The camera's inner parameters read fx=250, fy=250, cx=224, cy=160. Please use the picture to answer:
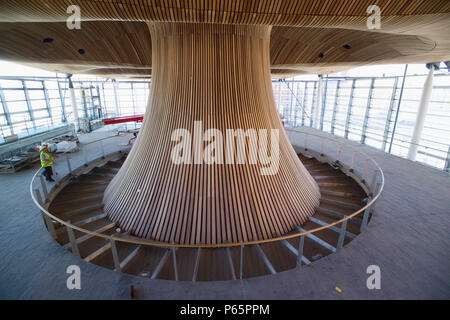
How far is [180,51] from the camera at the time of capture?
5.25 metres

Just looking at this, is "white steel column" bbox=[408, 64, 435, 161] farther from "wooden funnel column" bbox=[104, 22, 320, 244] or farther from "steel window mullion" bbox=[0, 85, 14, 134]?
"steel window mullion" bbox=[0, 85, 14, 134]

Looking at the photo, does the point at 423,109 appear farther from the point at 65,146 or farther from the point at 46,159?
the point at 65,146

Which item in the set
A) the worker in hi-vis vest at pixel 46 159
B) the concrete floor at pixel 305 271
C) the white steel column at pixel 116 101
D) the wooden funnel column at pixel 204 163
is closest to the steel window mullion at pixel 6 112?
the worker in hi-vis vest at pixel 46 159

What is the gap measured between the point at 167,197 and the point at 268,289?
8.70ft

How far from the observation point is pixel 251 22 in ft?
12.4

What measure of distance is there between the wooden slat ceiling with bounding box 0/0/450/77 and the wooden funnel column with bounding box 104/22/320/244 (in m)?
1.23

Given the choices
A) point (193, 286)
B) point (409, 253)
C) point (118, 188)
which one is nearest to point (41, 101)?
point (118, 188)

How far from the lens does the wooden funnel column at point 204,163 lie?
4961 mm

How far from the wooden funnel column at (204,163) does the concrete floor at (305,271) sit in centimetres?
135

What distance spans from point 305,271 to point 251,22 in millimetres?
3829

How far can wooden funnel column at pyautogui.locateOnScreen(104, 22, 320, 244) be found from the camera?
4.96 metres

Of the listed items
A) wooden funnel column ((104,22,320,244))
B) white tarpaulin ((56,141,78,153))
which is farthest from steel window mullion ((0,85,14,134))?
wooden funnel column ((104,22,320,244))

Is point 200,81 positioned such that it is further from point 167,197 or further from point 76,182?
point 76,182

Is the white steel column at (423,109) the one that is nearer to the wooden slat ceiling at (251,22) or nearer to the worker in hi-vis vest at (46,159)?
the wooden slat ceiling at (251,22)
